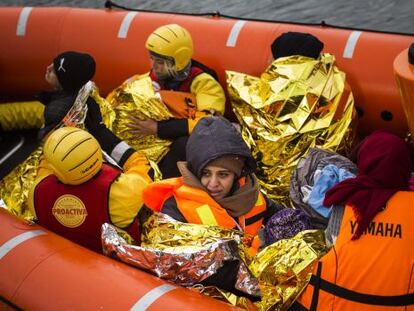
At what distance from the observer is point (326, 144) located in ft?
8.84

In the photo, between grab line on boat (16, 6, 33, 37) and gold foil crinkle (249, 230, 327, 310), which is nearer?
gold foil crinkle (249, 230, 327, 310)

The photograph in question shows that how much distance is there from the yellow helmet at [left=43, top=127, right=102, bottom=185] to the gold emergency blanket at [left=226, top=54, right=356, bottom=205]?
85cm

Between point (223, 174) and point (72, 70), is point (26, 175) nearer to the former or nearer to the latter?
point (72, 70)

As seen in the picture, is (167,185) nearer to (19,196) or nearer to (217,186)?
(217,186)

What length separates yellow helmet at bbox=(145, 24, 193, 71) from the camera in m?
2.89

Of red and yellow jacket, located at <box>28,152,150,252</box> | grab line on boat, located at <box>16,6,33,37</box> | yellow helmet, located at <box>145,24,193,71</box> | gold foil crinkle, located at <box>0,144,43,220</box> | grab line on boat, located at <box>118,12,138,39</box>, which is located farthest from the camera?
grab line on boat, located at <box>16,6,33,37</box>

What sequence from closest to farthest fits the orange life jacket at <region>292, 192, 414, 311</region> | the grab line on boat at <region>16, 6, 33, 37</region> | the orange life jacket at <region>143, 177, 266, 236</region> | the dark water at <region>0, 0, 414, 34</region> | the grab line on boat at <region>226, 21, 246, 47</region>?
1. the orange life jacket at <region>292, 192, 414, 311</region>
2. the orange life jacket at <region>143, 177, 266, 236</region>
3. the grab line on boat at <region>226, 21, 246, 47</region>
4. the grab line on boat at <region>16, 6, 33, 37</region>
5. the dark water at <region>0, 0, 414, 34</region>

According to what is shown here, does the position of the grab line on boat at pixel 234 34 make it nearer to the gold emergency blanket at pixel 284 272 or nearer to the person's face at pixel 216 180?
the person's face at pixel 216 180

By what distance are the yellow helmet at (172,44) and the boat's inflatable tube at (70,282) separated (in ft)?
3.64

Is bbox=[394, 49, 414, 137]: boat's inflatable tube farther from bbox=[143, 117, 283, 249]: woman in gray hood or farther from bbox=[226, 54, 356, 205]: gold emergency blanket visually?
bbox=[226, 54, 356, 205]: gold emergency blanket

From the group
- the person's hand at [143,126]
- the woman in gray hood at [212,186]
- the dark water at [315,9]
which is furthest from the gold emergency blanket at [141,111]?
the dark water at [315,9]

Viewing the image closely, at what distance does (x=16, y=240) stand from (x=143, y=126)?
975 mm

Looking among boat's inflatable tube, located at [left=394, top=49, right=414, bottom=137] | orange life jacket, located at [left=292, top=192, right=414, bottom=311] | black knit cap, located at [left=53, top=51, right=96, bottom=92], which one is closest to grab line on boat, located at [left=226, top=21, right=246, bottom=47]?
black knit cap, located at [left=53, top=51, right=96, bottom=92]

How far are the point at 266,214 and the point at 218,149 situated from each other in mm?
362
